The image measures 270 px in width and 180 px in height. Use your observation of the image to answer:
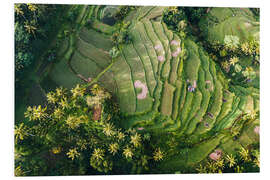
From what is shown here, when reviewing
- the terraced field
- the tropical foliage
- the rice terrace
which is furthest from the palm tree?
the tropical foliage

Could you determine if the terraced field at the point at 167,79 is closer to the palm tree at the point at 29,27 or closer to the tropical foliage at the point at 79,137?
the tropical foliage at the point at 79,137

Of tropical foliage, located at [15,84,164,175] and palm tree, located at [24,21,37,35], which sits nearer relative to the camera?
tropical foliage, located at [15,84,164,175]

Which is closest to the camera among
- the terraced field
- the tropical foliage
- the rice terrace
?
the tropical foliage

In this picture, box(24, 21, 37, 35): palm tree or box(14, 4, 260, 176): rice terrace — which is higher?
box(24, 21, 37, 35): palm tree

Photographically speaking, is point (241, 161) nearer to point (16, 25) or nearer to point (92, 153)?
point (92, 153)

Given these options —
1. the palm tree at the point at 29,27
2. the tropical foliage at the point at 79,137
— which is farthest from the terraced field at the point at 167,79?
the palm tree at the point at 29,27

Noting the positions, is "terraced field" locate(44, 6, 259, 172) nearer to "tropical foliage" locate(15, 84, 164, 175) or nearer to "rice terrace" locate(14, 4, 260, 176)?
"rice terrace" locate(14, 4, 260, 176)

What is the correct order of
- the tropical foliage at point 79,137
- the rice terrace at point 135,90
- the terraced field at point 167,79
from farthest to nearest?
the terraced field at point 167,79 < the rice terrace at point 135,90 < the tropical foliage at point 79,137
